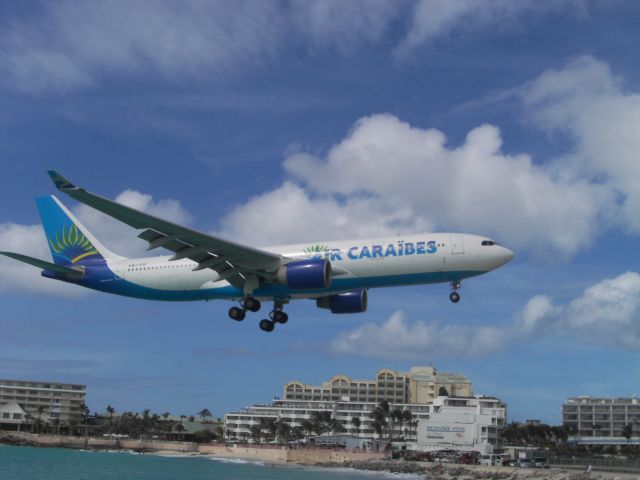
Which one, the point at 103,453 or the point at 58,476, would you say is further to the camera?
the point at 103,453

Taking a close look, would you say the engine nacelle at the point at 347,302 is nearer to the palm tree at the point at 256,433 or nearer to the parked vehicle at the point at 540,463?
the parked vehicle at the point at 540,463

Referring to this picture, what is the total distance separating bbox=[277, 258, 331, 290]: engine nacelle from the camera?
42.8 metres

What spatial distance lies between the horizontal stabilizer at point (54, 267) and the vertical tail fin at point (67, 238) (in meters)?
1.58

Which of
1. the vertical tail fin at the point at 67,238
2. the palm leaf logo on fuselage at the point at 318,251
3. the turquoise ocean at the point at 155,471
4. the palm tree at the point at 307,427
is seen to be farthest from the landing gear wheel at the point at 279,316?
the palm tree at the point at 307,427

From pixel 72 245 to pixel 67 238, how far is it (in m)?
0.71

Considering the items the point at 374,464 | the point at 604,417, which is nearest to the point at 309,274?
the point at 374,464

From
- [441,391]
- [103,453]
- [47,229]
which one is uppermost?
[47,229]

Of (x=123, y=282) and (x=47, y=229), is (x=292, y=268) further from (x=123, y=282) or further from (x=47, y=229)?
(x=47, y=229)

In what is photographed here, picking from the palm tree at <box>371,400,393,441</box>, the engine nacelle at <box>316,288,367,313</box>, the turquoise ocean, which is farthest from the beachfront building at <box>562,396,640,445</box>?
the engine nacelle at <box>316,288,367,313</box>

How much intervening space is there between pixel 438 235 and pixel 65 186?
20.3 meters

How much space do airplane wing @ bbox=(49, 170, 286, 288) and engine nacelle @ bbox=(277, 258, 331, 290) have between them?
1.35 meters

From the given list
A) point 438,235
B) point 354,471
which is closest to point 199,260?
point 438,235

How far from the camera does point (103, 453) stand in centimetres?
19950

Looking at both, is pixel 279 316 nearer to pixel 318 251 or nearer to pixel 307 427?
pixel 318 251
